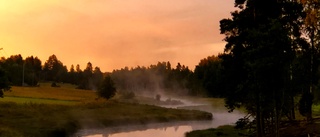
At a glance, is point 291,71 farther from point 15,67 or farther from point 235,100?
point 15,67

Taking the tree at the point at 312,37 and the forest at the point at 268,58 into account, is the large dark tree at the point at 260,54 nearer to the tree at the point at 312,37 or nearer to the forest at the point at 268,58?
the forest at the point at 268,58

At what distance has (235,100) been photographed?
112 ft

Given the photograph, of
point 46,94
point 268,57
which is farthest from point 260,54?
point 46,94

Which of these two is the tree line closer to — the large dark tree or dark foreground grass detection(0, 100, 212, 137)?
the large dark tree

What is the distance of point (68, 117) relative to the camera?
207ft

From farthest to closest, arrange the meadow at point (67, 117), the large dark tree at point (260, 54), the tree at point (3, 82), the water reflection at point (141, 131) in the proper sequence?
the water reflection at point (141, 131) → the tree at point (3, 82) → the meadow at point (67, 117) → the large dark tree at point (260, 54)

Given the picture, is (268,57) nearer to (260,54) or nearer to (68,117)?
(260,54)

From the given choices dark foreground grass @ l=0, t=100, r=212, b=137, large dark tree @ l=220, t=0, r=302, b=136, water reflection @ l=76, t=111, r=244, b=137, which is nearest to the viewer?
large dark tree @ l=220, t=0, r=302, b=136

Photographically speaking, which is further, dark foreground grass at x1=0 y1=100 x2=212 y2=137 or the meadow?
the meadow

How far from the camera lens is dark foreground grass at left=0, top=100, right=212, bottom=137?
161 ft

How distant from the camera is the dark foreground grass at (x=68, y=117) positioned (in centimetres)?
4916

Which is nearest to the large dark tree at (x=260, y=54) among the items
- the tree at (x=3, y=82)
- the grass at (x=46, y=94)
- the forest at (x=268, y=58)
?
the forest at (x=268, y=58)

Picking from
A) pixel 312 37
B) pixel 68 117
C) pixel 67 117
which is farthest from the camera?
→ pixel 68 117

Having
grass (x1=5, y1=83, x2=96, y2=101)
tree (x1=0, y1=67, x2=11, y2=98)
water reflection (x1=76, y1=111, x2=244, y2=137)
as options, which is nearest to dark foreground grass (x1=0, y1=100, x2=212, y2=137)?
water reflection (x1=76, y1=111, x2=244, y2=137)
